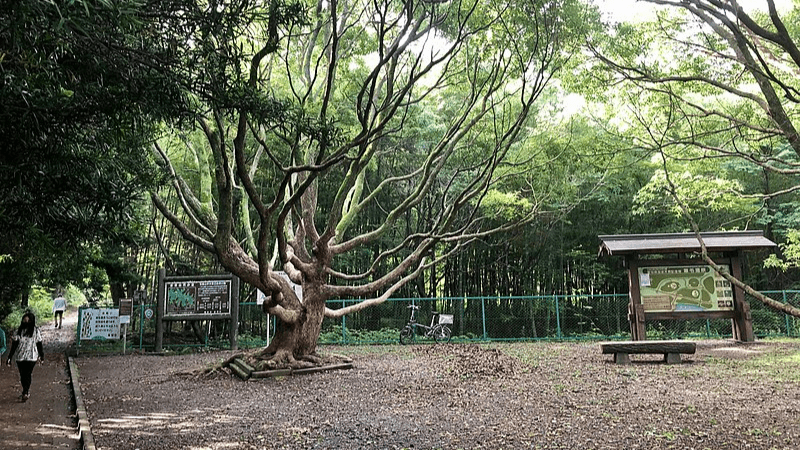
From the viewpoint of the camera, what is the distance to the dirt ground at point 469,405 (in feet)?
15.0

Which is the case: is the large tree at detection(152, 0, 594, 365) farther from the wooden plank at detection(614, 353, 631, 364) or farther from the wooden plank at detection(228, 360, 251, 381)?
the wooden plank at detection(614, 353, 631, 364)

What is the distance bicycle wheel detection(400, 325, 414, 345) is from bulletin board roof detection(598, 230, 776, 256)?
17.0 feet

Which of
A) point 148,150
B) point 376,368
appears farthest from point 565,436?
point 148,150

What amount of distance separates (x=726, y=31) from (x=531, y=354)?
6514mm

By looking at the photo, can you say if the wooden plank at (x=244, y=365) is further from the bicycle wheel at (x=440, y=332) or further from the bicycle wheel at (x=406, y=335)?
the bicycle wheel at (x=440, y=332)

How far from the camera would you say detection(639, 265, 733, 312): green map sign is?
1155 cm

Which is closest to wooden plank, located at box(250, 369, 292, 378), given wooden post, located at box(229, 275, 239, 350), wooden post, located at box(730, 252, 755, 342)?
wooden post, located at box(229, 275, 239, 350)

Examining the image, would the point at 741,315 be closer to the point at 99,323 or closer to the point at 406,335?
the point at 406,335

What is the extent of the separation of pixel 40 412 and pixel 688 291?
38.9 ft

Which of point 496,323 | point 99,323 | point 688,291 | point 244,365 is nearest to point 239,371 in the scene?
point 244,365

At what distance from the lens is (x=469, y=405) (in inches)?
234

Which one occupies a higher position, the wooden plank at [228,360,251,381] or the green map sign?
the green map sign

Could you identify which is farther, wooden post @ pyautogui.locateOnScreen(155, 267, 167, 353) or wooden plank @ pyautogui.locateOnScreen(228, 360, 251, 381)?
wooden post @ pyautogui.locateOnScreen(155, 267, 167, 353)

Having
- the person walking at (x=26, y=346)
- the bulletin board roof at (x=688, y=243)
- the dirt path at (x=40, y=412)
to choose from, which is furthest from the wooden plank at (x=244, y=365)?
the bulletin board roof at (x=688, y=243)
